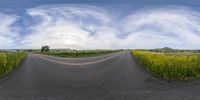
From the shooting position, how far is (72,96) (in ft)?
31.7

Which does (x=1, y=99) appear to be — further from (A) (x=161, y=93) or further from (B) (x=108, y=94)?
(A) (x=161, y=93)

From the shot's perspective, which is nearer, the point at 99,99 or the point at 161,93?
the point at 99,99

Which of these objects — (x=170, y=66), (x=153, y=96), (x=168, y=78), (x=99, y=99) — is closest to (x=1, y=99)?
(x=99, y=99)

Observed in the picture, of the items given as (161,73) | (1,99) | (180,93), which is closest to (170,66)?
(161,73)

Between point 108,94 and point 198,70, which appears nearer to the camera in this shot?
point 108,94

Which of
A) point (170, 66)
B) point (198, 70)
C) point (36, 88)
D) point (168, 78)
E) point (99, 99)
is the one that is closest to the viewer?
point (99, 99)

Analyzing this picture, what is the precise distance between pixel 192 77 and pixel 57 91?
8.46m

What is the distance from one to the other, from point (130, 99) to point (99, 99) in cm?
104

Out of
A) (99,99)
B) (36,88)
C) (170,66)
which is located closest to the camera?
(99,99)

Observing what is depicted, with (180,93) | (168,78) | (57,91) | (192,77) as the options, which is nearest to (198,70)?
(192,77)

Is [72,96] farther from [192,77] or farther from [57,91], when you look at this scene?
[192,77]

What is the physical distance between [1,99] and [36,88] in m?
2.24

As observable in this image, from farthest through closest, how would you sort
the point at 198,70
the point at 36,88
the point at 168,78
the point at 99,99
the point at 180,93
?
1. the point at 198,70
2. the point at 168,78
3. the point at 36,88
4. the point at 180,93
5. the point at 99,99

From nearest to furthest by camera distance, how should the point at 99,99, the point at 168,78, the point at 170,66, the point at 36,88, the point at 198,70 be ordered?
the point at 99,99 < the point at 36,88 < the point at 168,78 < the point at 198,70 < the point at 170,66
